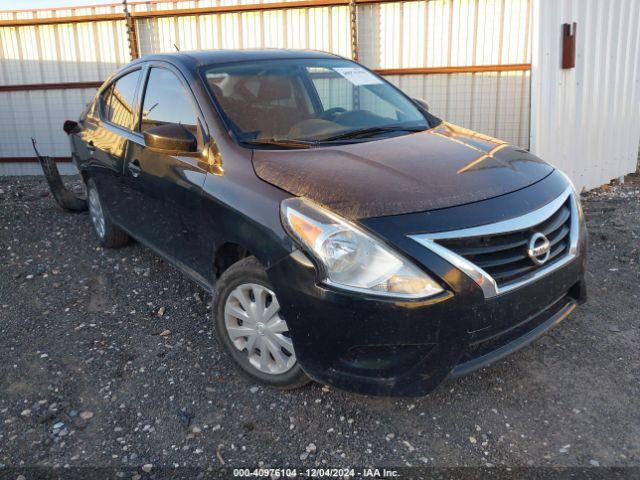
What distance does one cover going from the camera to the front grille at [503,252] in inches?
92.5

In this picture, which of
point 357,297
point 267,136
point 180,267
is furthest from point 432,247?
point 180,267

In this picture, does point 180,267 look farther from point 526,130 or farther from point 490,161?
point 526,130

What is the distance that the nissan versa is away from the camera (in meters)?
2.32

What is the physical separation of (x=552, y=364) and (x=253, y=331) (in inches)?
65.5

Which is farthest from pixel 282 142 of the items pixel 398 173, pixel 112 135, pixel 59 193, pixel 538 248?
pixel 59 193

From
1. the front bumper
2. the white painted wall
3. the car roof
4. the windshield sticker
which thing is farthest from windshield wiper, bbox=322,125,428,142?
the white painted wall

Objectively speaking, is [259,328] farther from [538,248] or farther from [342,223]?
[538,248]

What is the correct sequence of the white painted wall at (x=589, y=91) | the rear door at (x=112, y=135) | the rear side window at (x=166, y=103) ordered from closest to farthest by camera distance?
the rear side window at (x=166, y=103) → the rear door at (x=112, y=135) → the white painted wall at (x=589, y=91)

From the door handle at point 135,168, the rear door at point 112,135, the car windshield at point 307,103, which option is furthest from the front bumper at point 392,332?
the rear door at point 112,135

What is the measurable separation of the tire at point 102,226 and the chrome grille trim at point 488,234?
3.29m

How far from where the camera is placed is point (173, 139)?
3.11 m

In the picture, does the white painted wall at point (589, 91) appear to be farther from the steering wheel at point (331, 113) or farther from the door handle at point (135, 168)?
the door handle at point (135, 168)

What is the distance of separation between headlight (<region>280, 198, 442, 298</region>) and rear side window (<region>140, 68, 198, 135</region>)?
1222 mm

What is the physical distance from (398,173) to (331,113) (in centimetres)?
104
